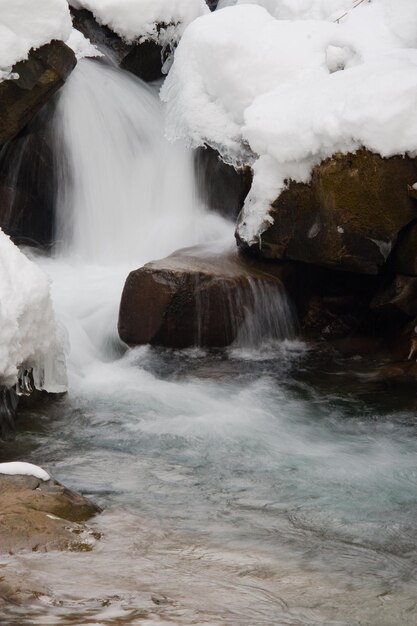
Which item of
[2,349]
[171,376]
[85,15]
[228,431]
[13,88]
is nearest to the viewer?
[2,349]

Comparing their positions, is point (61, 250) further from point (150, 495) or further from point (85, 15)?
point (150, 495)

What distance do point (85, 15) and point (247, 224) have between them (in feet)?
12.3

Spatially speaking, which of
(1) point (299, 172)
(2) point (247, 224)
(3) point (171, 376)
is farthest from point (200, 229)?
(3) point (171, 376)

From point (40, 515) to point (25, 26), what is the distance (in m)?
5.07

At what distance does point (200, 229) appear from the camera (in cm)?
786

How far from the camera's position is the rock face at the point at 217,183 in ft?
25.7

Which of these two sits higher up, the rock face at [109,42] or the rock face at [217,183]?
the rock face at [109,42]

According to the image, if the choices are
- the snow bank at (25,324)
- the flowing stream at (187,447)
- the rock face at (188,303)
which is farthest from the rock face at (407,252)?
the snow bank at (25,324)

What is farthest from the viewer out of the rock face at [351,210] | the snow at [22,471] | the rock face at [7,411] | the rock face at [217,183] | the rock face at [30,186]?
the rock face at [30,186]

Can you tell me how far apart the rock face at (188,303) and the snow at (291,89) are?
48cm

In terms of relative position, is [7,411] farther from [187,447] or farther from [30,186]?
[30,186]

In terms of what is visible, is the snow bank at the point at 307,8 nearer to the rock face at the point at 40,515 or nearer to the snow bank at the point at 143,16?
the snow bank at the point at 143,16

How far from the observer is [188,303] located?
6406mm

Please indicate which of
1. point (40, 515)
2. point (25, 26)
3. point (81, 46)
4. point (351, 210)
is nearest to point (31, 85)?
point (25, 26)
